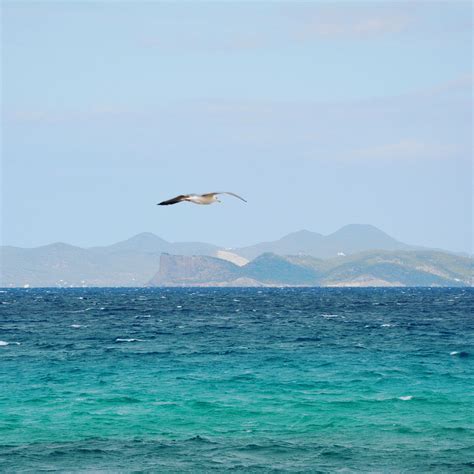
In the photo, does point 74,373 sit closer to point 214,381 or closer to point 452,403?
point 214,381

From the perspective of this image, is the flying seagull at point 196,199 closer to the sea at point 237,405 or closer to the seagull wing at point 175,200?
the seagull wing at point 175,200

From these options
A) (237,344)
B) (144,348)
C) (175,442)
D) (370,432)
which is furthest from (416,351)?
(175,442)

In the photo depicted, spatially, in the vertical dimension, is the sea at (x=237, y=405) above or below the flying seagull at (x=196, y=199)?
below

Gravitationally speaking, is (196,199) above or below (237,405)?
above

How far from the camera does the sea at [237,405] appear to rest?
120ft

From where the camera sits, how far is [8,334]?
96000 millimetres

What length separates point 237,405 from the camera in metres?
47.5

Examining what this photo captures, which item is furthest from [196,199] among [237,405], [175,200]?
[237,405]

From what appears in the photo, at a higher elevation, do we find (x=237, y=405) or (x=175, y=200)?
(x=175, y=200)

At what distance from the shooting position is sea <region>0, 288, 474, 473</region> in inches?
1444

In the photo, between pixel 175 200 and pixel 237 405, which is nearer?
pixel 175 200

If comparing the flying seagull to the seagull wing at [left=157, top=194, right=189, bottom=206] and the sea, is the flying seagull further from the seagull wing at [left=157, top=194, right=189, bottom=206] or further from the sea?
the sea

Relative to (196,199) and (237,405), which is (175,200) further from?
(237,405)

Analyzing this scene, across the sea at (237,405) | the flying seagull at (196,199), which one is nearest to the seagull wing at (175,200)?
the flying seagull at (196,199)
